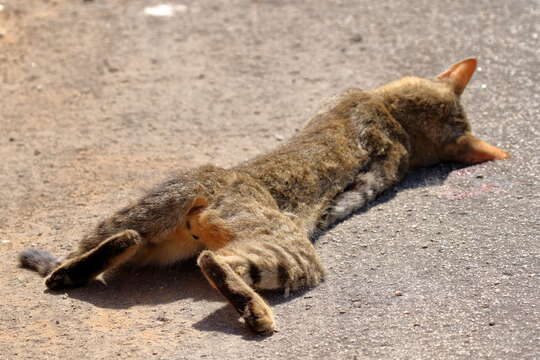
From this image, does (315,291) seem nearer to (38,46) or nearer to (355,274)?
(355,274)

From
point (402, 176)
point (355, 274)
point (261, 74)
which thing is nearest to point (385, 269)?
point (355, 274)

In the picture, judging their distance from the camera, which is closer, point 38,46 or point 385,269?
point 385,269

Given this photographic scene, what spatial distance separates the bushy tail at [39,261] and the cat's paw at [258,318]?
1.46m

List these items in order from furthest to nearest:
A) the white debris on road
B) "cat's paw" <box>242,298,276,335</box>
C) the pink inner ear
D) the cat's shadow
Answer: the white debris on road
the pink inner ear
the cat's shadow
"cat's paw" <box>242,298,276,335</box>

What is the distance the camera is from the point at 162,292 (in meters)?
5.18

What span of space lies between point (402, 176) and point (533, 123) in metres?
1.44

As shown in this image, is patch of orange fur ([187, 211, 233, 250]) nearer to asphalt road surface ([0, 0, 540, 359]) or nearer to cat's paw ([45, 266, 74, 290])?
asphalt road surface ([0, 0, 540, 359])

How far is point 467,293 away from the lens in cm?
484

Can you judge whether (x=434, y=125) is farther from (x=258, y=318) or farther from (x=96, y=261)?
(x=96, y=261)

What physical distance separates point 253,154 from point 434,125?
1554 mm

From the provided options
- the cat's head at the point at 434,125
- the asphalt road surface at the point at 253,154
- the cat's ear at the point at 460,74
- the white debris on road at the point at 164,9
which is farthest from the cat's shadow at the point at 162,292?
the white debris on road at the point at 164,9

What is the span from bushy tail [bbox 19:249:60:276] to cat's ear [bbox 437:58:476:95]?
3.76 m

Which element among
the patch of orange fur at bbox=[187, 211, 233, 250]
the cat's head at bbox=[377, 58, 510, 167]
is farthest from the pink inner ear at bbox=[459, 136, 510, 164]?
the patch of orange fur at bbox=[187, 211, 233, 250]

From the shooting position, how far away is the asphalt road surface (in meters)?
4.56
